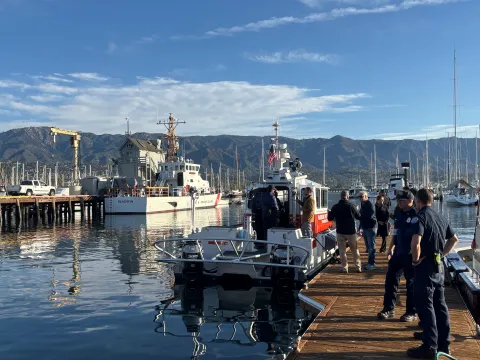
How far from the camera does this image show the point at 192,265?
1287 cm

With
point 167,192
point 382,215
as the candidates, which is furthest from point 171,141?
point 382,215

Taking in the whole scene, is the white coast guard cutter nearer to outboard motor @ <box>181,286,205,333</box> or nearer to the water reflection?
outboard motor @ <box>181,286,205,333</box>

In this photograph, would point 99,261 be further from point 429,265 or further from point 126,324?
point 429,265

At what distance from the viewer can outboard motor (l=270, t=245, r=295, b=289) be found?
39.8 feet

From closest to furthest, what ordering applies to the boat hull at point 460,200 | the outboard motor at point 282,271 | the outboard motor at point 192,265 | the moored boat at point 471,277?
the moored boat at point 471,277 → the outboard motor at point 282,271 → the outboard motor at point 192,265 → the boat hull at point 460,200

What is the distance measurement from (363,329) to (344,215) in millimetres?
4363

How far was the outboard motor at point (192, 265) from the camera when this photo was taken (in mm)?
12844

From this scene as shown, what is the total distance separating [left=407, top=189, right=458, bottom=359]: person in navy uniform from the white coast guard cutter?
5.60 m

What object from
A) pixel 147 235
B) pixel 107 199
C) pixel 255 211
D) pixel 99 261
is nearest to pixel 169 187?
pixel 107 199

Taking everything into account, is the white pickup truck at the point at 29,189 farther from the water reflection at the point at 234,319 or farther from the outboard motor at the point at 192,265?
the outboard motor at the point at 192,265

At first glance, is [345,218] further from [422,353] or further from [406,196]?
[422,353]

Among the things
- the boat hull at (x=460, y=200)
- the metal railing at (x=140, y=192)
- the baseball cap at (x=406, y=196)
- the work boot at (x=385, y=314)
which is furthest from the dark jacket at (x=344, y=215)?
the boat hull at (x=460, y=200)

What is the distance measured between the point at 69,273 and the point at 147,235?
14233 millimetres

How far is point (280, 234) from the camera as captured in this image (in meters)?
12.8
